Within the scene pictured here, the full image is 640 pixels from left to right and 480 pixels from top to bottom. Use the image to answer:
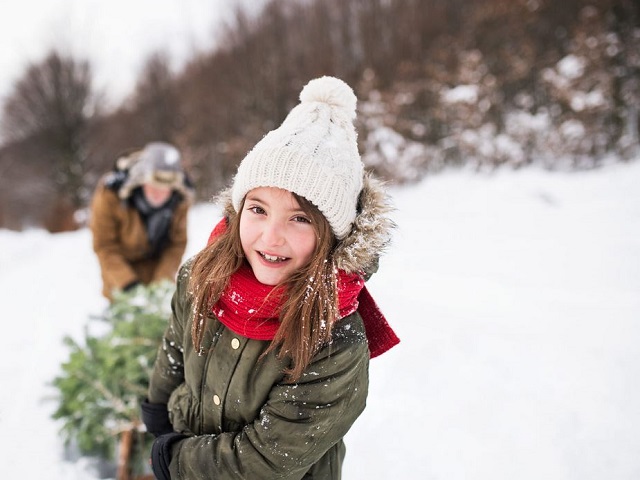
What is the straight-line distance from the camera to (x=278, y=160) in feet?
4.09

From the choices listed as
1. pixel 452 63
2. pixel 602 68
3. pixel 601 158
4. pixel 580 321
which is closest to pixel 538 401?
pixel 580 321

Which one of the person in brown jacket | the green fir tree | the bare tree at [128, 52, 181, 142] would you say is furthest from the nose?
the bare tree at [128, 52, 181, 142]

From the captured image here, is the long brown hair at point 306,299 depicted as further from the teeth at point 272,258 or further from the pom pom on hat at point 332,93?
the pom pom on hat at point 332,93

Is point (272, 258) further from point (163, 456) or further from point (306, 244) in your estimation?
point (163, 456)

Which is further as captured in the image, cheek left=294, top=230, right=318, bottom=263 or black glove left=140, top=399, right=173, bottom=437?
black glove left=140, top=399, right=173, bottom=437

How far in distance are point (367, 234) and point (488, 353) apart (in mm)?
2336

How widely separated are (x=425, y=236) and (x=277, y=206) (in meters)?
5.39

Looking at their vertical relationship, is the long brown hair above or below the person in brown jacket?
below

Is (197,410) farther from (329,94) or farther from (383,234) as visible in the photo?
(329,94)

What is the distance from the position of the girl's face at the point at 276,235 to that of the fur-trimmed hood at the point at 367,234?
4.8 inches

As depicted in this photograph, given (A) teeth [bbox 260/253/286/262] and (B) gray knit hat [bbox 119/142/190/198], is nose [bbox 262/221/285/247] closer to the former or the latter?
(A) teeth [bbox 260/253/286/262]

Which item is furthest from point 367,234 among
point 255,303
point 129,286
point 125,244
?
point 125,244

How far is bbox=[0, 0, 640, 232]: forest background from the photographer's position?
8.60 m

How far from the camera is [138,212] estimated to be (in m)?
3.22
